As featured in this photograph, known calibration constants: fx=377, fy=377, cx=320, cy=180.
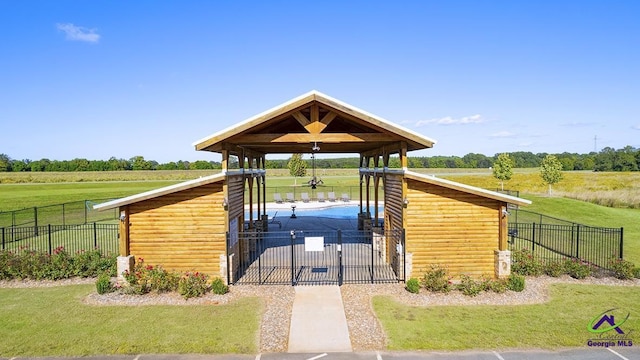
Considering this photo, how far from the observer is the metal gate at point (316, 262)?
12766mm

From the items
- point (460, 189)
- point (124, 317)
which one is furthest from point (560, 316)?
point (124, 317)

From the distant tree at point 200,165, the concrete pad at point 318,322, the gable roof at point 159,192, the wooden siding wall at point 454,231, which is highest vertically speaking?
the distant tree at point 200,165

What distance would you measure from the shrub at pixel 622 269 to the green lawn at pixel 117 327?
39.0 ft

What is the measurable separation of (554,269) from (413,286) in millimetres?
5377

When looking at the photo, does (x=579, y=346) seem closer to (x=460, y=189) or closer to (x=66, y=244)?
(x=460, y=189)

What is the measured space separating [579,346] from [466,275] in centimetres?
458

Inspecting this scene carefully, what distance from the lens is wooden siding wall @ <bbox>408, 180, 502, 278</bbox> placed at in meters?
12.8

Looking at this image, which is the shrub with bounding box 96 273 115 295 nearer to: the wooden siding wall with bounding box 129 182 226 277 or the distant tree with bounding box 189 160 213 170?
the wooden siding wall with bounding box 129 182 226 277

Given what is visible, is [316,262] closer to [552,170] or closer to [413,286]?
[413,286]

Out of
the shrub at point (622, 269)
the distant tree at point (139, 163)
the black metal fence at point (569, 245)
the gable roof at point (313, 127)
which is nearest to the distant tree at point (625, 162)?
the black metal fence at point (569, 245)

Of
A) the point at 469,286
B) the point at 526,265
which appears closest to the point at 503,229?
the point at 526,265

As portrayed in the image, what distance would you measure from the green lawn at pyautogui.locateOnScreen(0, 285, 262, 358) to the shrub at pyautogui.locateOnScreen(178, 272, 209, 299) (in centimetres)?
73

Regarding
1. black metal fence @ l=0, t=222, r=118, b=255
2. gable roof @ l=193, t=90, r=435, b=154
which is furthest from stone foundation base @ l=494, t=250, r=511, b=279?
black metal fence @ l=0, t=222, r=118, b=255

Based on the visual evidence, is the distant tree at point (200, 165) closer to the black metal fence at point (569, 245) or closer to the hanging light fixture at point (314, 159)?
the hanging light fixture at point (314, 159)
